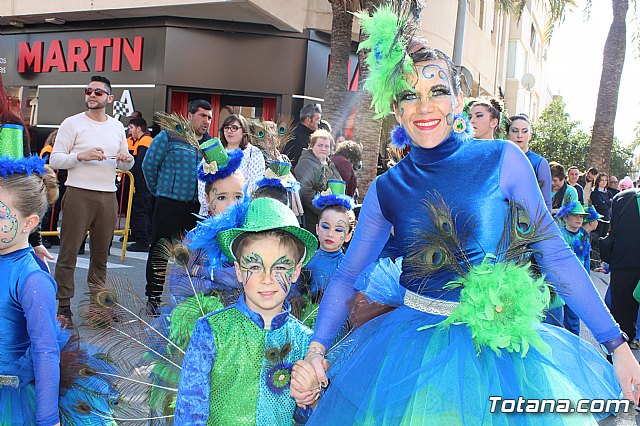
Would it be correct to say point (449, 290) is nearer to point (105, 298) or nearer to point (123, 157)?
point (105, 298)

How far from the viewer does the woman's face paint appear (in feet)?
8.16

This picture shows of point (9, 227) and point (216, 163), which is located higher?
point (216, 163)

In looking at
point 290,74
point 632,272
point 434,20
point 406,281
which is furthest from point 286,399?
point 434,20

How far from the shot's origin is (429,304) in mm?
2328

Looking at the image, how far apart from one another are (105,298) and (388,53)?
1703mm

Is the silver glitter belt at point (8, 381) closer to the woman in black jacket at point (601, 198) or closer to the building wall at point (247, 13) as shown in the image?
the building wall at point (247, 13)

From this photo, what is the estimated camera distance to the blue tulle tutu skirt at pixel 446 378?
6.46 ft

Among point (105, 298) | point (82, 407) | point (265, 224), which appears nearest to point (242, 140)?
point (105, 298)

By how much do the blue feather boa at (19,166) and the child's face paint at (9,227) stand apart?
0.12m

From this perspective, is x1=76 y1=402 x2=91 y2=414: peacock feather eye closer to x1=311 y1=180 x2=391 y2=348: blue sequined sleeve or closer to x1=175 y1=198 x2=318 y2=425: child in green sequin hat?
x1=175 y1=198 x2=318 y2=425: child in green sequin hat

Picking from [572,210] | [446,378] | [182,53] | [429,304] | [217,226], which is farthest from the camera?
[182,53]

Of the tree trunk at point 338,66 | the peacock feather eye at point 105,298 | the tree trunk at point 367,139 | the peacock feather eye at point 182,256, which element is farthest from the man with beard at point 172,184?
the tree trunk at point 338,66

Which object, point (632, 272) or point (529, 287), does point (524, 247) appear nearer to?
point (529, 287)

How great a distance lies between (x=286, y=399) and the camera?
2.63 meters
